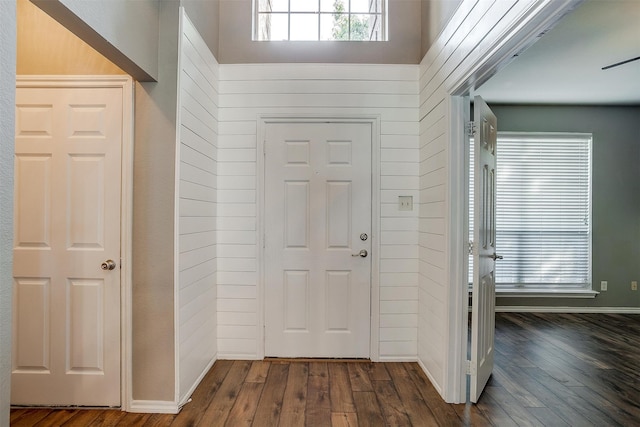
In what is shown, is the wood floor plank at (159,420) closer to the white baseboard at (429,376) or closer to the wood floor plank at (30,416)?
the wood floor plank at (30,416)

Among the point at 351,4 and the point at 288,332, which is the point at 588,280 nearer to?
the point at 288,332

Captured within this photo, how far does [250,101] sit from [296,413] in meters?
2.39

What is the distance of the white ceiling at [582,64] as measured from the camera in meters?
2.73

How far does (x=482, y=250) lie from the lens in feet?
7.68

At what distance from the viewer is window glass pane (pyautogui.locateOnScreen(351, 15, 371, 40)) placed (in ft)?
10.6

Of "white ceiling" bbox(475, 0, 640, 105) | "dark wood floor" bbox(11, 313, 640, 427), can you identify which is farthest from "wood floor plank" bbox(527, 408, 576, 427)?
"white ceiling" bbox(475, 0, 640, 105)

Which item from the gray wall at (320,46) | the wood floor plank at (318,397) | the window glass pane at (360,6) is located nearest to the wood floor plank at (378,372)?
the wood floor plank at (318,397)

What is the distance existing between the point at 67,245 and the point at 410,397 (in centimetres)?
245

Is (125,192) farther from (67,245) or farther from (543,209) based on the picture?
(543,209)

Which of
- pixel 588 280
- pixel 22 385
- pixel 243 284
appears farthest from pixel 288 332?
pixel 588 280

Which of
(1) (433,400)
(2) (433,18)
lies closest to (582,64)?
(2) (433,18)

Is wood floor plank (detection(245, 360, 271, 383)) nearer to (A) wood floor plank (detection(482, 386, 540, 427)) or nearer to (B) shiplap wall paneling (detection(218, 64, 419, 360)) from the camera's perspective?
(B) shiplap wall paneling (detection(218, 64, 419, 360))

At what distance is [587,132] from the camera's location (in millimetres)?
4582

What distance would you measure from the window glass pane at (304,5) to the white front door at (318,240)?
3.59 feet
